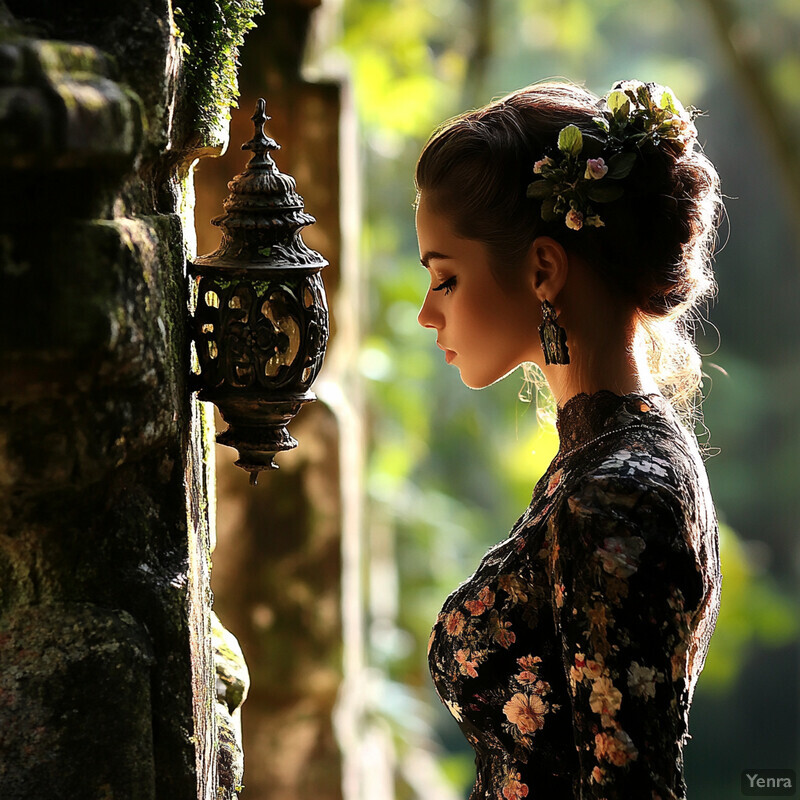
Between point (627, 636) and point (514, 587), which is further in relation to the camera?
point (514, 587)

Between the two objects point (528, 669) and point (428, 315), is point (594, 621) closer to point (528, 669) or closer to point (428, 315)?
point (528, 669)

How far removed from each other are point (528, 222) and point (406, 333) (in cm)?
348

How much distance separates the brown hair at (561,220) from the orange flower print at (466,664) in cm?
44

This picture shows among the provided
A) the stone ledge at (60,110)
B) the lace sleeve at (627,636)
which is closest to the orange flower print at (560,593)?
the lace sleeve at (627,636)

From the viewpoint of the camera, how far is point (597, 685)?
1.05m

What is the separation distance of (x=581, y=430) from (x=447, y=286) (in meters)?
0.24

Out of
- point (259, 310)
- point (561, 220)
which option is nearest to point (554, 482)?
point (561, 220)

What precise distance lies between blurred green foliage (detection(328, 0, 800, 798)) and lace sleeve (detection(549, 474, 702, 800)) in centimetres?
228

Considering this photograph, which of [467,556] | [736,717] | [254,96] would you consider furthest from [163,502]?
[736,717]

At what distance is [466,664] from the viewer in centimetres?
121

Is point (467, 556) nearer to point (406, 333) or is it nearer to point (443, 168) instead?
point (406, 333)

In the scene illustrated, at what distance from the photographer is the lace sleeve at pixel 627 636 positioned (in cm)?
104

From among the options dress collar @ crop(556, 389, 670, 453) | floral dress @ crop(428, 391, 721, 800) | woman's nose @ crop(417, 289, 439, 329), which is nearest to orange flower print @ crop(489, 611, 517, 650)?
floral dress @ crop(428, 391, 721, 800)

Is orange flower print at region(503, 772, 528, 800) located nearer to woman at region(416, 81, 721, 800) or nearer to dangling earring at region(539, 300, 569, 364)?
woman at region(416, 81, 721, 800)
